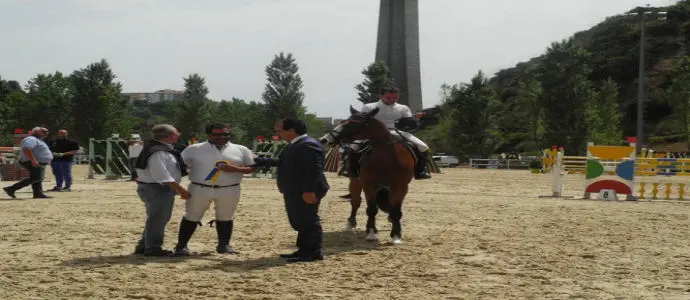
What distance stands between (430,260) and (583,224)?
5.35m

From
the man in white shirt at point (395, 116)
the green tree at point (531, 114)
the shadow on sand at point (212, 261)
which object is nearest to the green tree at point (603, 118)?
the green tree at point (531, 114)

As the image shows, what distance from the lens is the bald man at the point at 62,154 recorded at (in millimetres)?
20016

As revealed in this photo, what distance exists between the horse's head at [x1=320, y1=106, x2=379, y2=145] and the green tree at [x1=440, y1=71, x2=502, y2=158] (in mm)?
61445

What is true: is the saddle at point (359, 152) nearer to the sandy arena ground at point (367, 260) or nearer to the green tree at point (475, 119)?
the sandy arena ground at point (367, 260)

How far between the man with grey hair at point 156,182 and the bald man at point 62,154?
40.8 ft

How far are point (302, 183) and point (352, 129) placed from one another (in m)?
1.79

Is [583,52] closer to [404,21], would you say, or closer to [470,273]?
[404,21]

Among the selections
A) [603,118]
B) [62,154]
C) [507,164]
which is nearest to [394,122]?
[62,154]

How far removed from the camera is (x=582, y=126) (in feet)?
210

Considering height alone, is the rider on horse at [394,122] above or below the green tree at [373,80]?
below

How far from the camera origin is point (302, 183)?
26.8 ft

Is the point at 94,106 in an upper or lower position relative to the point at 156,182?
upper

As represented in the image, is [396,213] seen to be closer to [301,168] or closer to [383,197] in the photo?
[383,197]

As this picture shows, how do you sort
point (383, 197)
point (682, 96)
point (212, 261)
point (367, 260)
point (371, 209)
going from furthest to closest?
point (682, 96), point (371, 209), point (383, 197), point (367, 260), point (212, 261)
